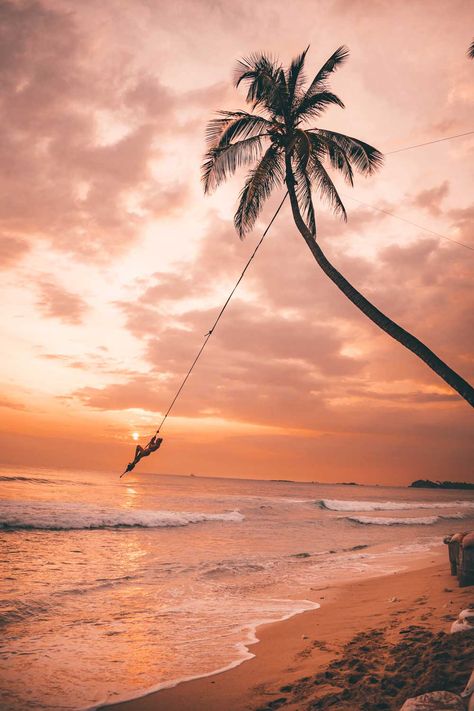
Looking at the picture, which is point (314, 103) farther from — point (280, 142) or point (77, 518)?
point (77, 518)

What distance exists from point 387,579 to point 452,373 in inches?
281

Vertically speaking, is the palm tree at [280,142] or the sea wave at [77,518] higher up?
the palm tree at [280,142]

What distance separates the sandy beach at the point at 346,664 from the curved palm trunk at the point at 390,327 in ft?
11.1

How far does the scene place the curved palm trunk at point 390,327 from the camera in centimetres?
632

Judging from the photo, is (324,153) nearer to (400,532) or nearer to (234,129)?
(234,129)

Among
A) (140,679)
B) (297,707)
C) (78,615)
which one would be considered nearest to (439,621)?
(297,707)

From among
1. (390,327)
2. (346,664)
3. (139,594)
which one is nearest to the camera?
(346,664)

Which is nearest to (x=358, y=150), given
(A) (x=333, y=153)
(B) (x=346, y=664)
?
(A) (x=333, y=153)

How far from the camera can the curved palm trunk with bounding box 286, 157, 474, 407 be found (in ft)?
20.7

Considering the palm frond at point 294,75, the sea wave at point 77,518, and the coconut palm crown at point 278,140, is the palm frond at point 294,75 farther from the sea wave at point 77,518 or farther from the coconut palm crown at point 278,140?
the sea wave at point 77,518

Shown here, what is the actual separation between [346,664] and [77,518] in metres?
18.9

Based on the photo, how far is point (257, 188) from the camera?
33.8 ft

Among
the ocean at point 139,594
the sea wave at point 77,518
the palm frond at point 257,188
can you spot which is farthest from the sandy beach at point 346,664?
the sea wave at point 77,518

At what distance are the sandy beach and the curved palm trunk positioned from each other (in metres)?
3.40
